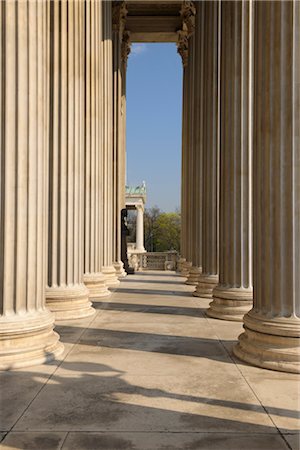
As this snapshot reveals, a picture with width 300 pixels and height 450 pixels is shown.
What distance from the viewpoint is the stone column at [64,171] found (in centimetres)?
2662

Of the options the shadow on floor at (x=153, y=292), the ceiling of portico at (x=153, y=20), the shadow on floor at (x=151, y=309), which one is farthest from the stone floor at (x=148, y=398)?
the ceiling of portico at (x=153, y=20)

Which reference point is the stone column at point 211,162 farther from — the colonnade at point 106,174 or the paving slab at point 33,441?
the paving slab at point 33,441

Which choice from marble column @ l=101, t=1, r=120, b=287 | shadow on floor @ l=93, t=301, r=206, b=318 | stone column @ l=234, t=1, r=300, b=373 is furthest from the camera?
marble column @ l=101, t=1, r=120, b=287

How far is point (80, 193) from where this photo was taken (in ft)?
93.0

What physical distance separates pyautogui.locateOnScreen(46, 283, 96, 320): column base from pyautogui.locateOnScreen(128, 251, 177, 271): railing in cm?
6612

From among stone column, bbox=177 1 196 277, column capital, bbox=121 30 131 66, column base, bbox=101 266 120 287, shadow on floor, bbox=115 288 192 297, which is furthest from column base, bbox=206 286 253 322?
column capital, bbox=121 30 131 66

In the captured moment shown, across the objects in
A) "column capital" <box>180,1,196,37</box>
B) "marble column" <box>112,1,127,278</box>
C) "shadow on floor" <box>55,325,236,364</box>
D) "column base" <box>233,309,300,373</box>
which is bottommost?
"shadow on floor" <box>55,325,236,364</box>

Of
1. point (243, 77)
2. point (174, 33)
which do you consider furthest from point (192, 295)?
point (174, 33)

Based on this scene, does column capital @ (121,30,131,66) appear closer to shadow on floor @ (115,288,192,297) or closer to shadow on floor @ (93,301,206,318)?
shadow on floor @ (115,288,192,297)

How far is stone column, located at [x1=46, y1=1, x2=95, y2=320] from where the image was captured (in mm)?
26625

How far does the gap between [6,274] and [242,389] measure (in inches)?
362

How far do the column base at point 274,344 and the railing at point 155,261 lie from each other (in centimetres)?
7594

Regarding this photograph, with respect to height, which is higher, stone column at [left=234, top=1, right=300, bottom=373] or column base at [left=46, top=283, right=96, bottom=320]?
stone column at [left=234, top=1, right=300, bottom=373]

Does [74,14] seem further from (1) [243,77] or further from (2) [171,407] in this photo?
(2) [171,407]
